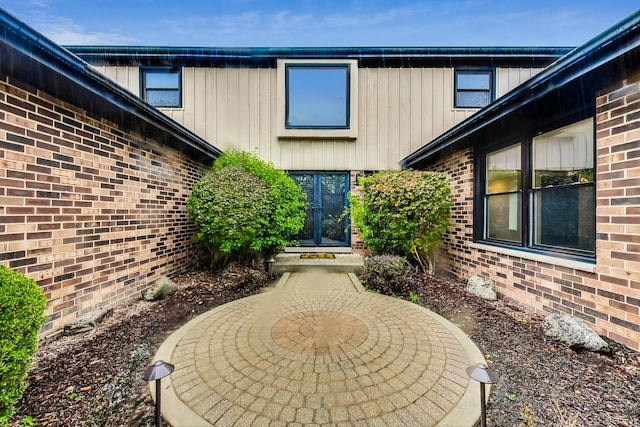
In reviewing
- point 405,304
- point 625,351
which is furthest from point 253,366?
point 625,351

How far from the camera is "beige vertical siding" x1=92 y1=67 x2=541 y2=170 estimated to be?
7527mm

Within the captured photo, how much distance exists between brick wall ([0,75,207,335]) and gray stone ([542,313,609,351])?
220 inches

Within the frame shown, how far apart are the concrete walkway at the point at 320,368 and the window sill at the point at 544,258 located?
1.59 meters

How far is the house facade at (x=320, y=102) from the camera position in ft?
24.6

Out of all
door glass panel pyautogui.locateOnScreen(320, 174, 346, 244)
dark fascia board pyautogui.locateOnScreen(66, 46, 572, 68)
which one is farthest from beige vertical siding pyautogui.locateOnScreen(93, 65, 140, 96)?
door glass panel pyautogui.locateOnScreen(320, 174, 346, 244)

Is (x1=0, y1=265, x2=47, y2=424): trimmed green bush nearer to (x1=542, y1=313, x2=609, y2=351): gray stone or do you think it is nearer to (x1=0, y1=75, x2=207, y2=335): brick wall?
(x1=0, y1=75, x2=207, y2=335): brick wall

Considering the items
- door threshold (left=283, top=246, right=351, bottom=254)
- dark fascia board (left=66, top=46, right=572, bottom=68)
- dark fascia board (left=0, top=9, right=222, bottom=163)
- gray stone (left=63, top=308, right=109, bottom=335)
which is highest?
dark fascia board (left=66, top=46, right=572, bottom=68)

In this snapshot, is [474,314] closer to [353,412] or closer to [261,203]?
[353,412]

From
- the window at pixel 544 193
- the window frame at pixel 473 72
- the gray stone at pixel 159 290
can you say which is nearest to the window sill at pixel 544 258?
the window at pixel 544 193

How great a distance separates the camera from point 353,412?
188 cm

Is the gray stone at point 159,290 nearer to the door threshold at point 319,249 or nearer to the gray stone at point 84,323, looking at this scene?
the gray stone at point 84,323

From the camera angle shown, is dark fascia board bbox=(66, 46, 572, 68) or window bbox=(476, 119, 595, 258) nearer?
window bbox=(476, 119, 595, 258)

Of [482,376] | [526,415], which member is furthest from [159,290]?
[526,415]

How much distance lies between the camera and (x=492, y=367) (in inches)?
94.3
